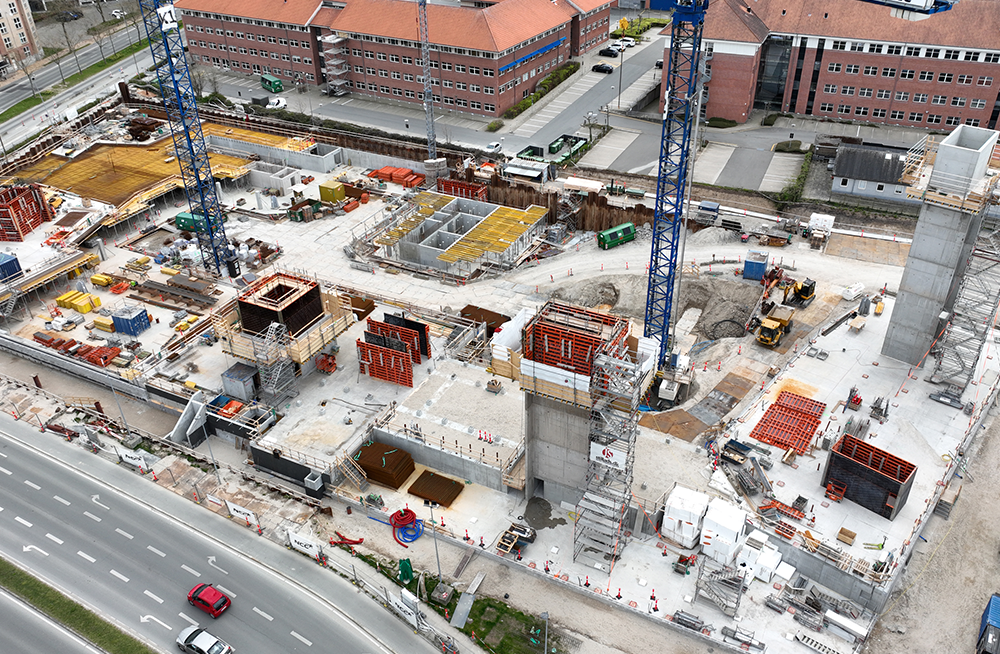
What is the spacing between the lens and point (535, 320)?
137 feet

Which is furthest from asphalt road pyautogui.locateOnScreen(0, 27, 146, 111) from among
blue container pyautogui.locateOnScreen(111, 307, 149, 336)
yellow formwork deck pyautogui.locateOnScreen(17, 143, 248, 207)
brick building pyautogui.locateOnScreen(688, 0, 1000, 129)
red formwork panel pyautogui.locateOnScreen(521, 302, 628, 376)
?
red formwork panel pyautogui.locateOnScreen(521, 302, 628, 376)

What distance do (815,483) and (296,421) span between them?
32.9 metres

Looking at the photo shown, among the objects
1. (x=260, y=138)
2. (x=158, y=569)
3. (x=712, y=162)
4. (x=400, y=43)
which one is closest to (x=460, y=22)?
(x=400, y=43)

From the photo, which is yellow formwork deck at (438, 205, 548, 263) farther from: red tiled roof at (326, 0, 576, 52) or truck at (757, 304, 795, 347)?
red tiled roof at (326, 0, 576, 52)

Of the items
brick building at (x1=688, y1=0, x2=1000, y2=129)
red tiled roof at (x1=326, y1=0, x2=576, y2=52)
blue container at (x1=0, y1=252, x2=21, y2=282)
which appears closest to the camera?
blue container at (x1=0, y1=252, x2=21, y2=282)

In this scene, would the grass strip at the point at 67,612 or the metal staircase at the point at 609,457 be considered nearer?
the grass strip at the point at 67,612

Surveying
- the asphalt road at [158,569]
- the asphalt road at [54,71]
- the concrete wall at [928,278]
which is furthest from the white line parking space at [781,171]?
the asphalt road at [54,71]

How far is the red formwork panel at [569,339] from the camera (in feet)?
130

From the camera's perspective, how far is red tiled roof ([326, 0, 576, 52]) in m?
97.4

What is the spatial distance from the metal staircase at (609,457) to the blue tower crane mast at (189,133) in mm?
41956

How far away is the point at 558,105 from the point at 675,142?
56.9 metres

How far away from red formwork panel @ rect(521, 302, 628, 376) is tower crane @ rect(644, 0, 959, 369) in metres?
13.3

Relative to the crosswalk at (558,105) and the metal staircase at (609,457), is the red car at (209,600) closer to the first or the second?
the metal staircase at (609,457)

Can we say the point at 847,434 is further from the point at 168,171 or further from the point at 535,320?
the point at 168,171
